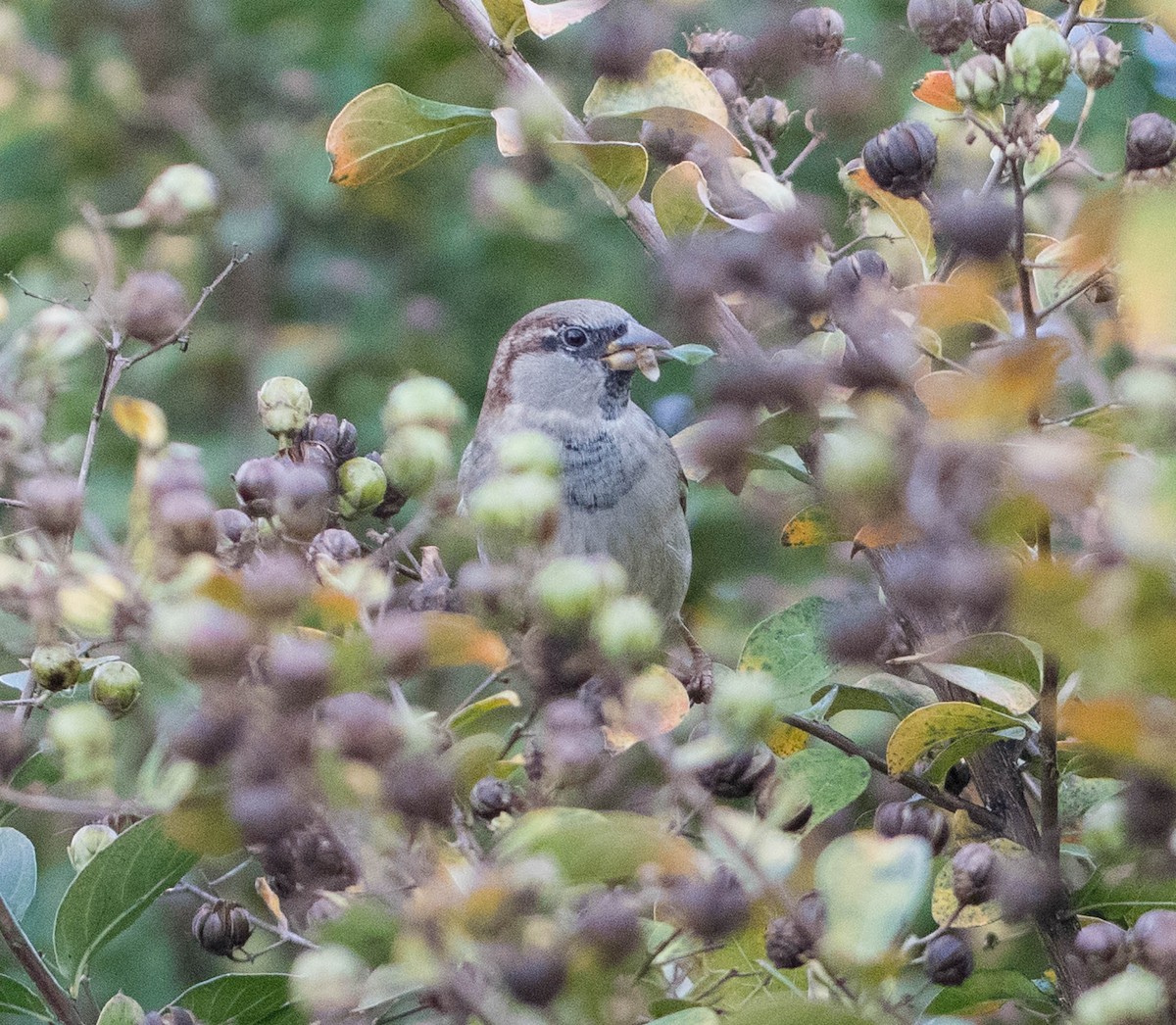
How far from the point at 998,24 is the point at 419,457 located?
68cm

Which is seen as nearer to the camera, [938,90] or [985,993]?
[985,993]

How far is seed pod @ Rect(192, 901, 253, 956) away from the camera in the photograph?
4.85 feet

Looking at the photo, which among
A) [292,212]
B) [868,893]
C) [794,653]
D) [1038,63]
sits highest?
[1038,63]

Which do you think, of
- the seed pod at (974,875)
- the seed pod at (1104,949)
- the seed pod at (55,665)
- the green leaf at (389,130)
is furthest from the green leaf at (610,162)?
the seed pod at (1104,949)

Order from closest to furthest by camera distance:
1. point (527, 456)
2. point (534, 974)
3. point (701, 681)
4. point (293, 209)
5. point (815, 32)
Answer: point (534, 974)
point (527, 456)
point (815, 32)
point (701, 681)
point (293, 209)

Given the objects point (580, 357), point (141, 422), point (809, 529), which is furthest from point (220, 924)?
point (580, 357)

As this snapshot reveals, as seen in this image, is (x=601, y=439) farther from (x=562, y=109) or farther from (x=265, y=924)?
(x=265, y=924)

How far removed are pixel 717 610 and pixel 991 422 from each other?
7.93ft

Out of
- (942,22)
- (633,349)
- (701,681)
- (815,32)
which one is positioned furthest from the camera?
(633,349)

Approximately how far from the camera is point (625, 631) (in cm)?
97

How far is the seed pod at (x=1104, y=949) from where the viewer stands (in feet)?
3.76

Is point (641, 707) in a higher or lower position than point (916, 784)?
higher

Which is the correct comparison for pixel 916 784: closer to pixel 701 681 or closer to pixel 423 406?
pixel 701 681

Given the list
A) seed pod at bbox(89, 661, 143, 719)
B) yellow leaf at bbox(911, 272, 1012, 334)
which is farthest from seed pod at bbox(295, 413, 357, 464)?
yellow leaf at bbox(911, 272, 1012, 334)
